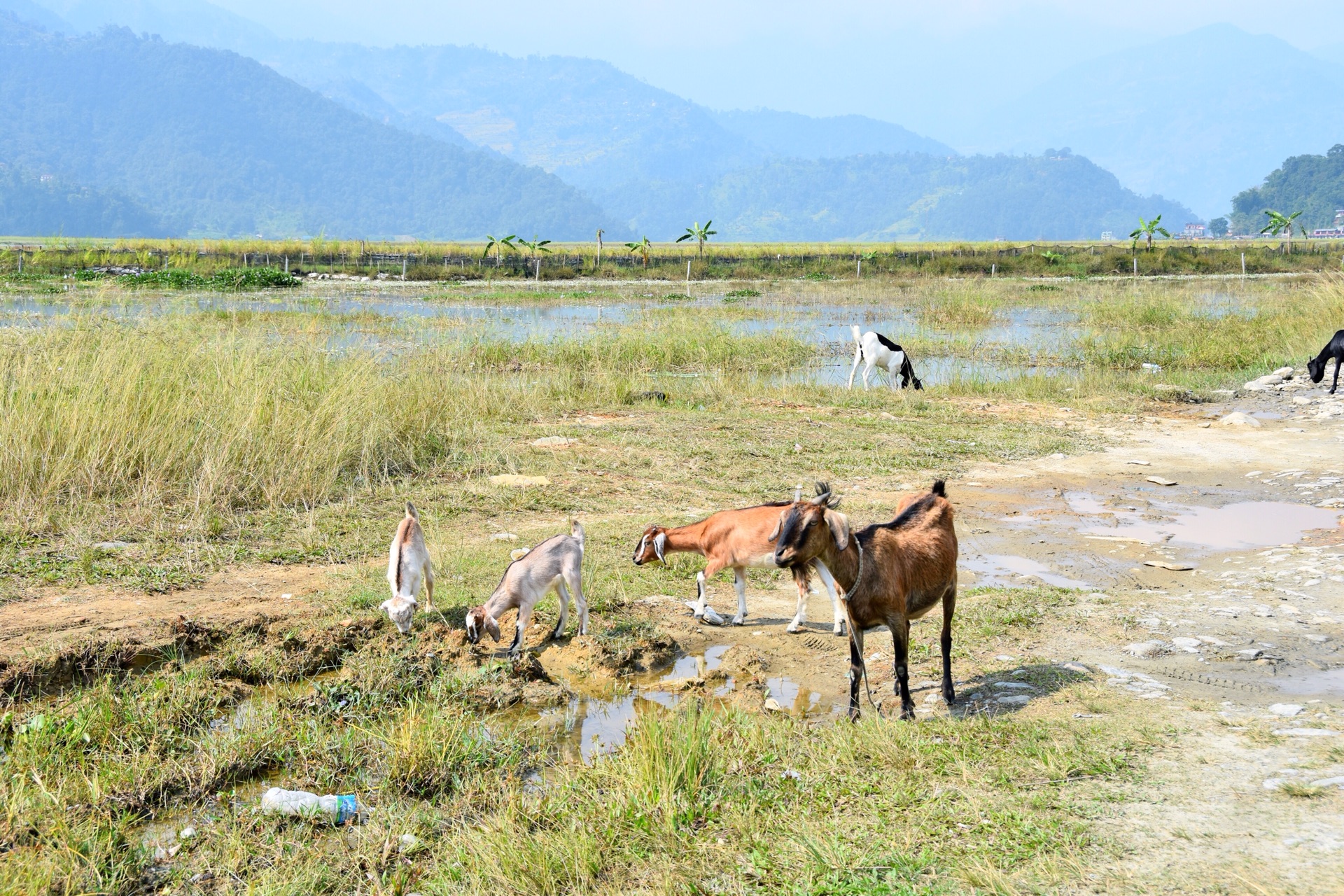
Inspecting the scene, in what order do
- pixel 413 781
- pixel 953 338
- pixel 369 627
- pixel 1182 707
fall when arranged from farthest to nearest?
pixel 953 338, pixel 369 627, pixel 1182 707, pixel 413 781

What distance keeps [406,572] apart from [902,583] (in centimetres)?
315

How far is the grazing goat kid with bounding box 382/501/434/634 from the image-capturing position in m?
6.53

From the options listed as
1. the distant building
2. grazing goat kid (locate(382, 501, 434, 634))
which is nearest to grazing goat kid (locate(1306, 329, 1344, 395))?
grazing goat kid (locate(382, 501, 434, 634))

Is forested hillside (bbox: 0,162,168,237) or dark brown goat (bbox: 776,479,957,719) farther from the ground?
forested hillside (bbox: 0,162,168,237)

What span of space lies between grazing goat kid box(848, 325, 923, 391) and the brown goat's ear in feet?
43.1

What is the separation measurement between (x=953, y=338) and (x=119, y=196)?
18548 centimetres

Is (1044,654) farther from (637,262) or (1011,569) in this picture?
(637,262)

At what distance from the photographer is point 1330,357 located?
17656mm

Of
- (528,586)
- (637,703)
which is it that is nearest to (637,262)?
(528,586)

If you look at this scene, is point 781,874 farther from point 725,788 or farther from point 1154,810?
point 1154,810

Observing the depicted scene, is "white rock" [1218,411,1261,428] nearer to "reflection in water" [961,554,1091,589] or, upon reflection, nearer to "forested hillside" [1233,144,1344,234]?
"reflection in water" [961,554,1091,589]

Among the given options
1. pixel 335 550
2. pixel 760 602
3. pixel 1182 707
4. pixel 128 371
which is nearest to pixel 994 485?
pixel 760 602

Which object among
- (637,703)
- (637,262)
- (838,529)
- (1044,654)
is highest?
(637,262)

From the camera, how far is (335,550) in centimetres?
836
